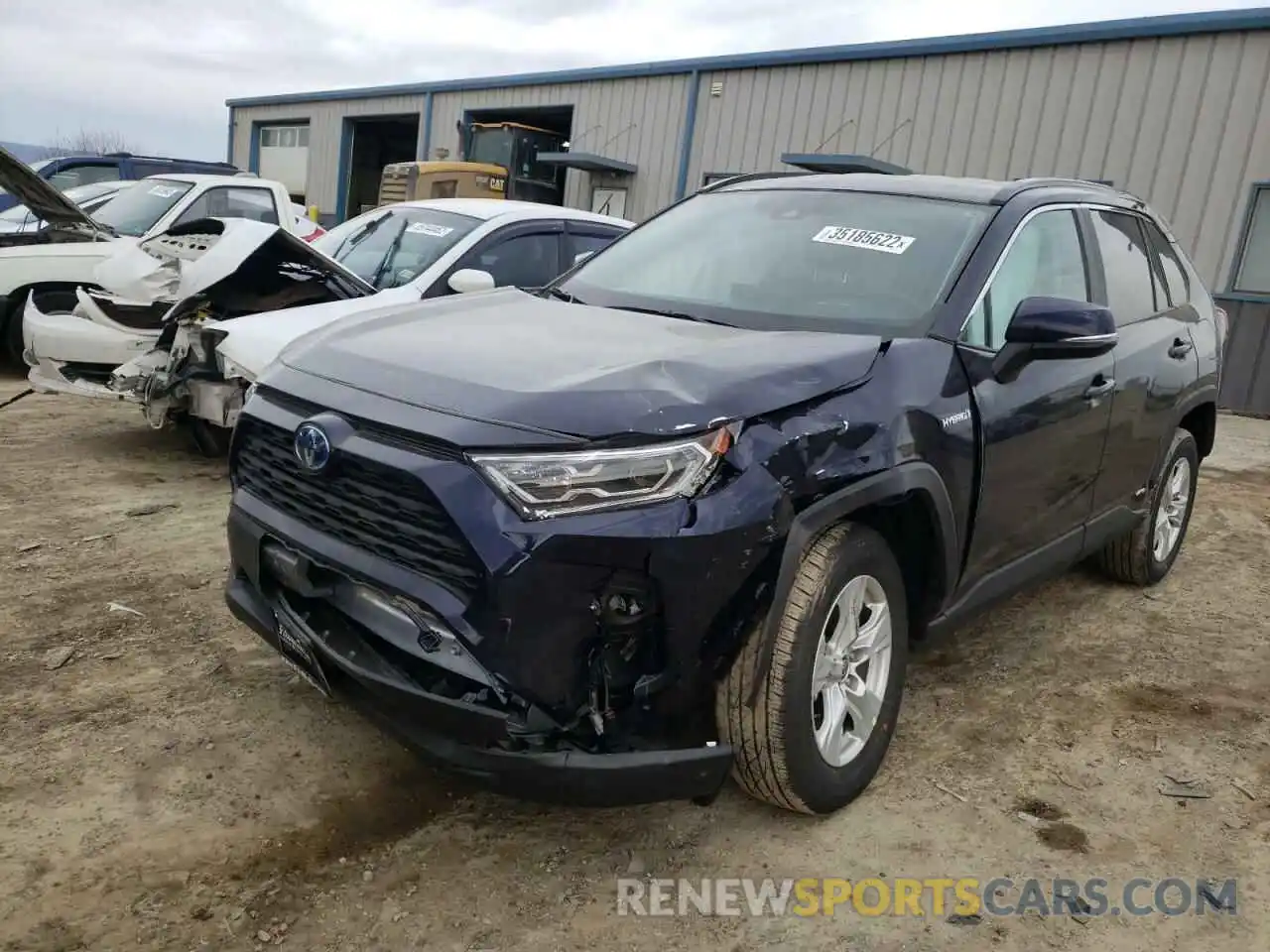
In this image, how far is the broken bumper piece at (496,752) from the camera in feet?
6.96

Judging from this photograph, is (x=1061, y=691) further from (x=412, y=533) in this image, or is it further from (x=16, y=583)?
(x=16, y=583)

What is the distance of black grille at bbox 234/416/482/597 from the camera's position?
2131 mm

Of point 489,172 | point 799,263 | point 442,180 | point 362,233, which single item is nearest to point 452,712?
point 799,263

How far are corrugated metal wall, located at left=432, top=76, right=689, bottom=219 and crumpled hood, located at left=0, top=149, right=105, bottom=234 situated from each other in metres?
10.2

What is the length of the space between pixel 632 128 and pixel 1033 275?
14.9 m

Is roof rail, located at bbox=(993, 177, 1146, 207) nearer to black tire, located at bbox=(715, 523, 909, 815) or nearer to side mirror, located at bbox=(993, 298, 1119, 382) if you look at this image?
side mirror, located at bbox=(993, 298, 1119, 382)

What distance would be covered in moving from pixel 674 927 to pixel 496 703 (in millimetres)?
690

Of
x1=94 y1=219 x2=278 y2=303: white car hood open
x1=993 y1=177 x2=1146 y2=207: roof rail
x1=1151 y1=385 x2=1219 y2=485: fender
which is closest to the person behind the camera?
x1=993 y1=177 x2=1146 y2=207: roof rail

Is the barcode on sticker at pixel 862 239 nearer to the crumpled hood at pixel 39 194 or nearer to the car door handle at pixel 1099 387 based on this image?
the car door handle at pixel 1099 387

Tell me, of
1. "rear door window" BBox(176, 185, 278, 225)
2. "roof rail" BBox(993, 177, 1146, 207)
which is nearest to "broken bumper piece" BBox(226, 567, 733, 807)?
"roof rail" BBox(993, 177, 1146, 207)

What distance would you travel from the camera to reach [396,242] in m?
6.25

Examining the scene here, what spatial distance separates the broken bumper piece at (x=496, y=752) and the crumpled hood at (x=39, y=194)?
6.50 m

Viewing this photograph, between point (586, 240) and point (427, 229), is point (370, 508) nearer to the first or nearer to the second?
point (427, 229)

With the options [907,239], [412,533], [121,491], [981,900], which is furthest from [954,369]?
[121,491]
